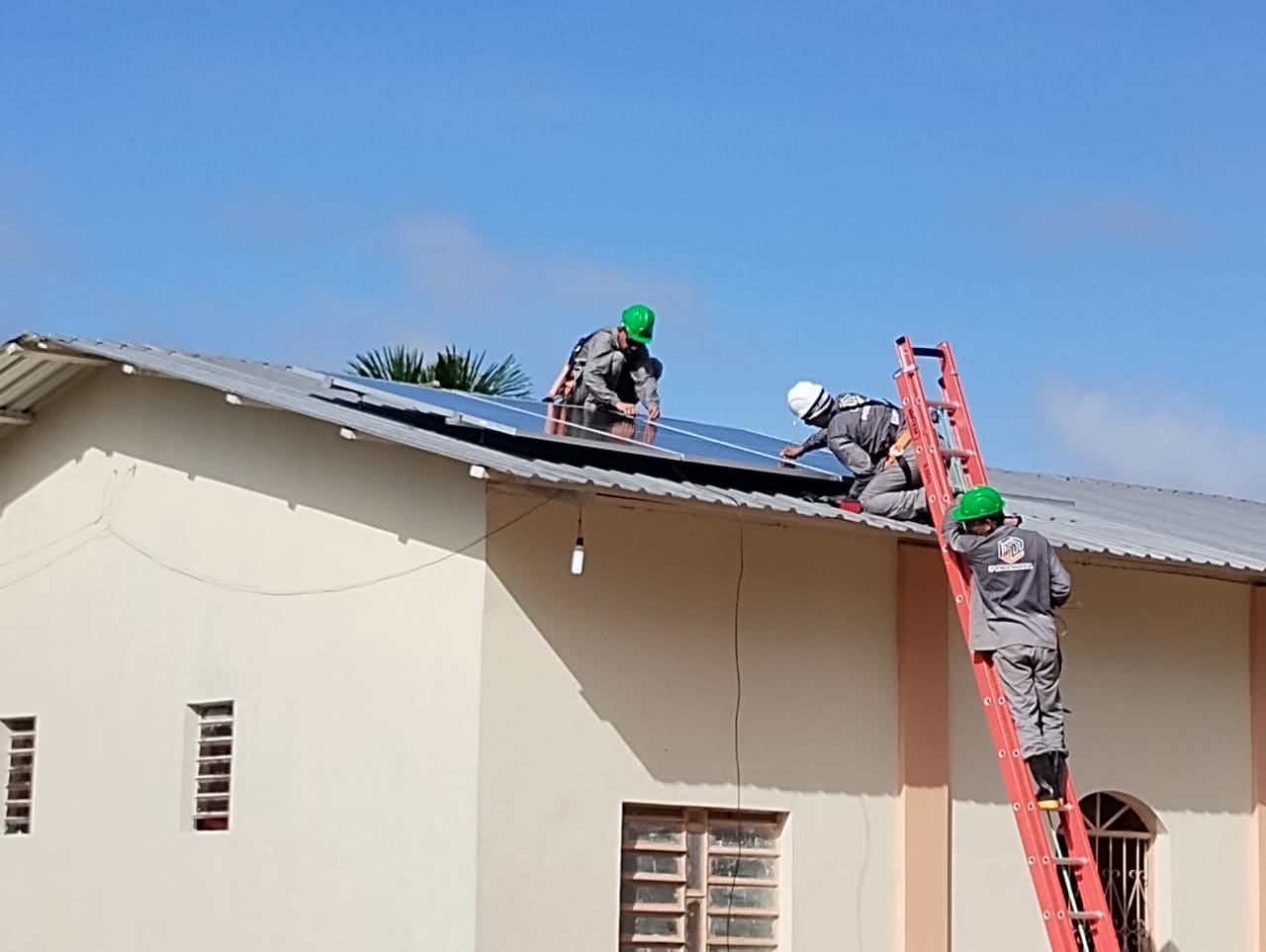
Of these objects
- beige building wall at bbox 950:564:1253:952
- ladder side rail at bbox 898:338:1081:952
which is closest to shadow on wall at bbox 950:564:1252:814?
beige building wall at bbox 950:564:1253:952

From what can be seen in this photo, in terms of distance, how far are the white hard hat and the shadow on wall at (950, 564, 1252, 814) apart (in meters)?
1.76

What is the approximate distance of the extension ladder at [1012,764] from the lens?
11164 mm

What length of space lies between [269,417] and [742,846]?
4158 millimetres

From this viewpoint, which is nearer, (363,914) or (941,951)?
(363,914)

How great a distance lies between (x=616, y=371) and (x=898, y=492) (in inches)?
92.3

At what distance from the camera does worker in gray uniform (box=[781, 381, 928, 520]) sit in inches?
526

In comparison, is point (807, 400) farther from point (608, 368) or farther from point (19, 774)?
point (19, 774)

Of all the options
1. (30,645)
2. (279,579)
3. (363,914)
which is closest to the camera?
(363,914)

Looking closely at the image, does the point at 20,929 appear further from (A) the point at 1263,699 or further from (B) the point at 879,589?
(A) the point at 1263,699

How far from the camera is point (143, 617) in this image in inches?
582

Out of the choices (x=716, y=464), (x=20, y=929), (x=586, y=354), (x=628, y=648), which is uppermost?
(x=586, y=354)

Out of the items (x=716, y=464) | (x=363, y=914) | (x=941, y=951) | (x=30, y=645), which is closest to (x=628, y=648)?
(x=716, y=464)

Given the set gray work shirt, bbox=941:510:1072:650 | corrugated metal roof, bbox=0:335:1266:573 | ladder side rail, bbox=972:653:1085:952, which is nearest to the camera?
ladder side rail, bbox=972:653:1085:952

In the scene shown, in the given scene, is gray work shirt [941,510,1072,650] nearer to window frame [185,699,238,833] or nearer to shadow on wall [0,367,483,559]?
shadow on wall [0,367,483,559]
